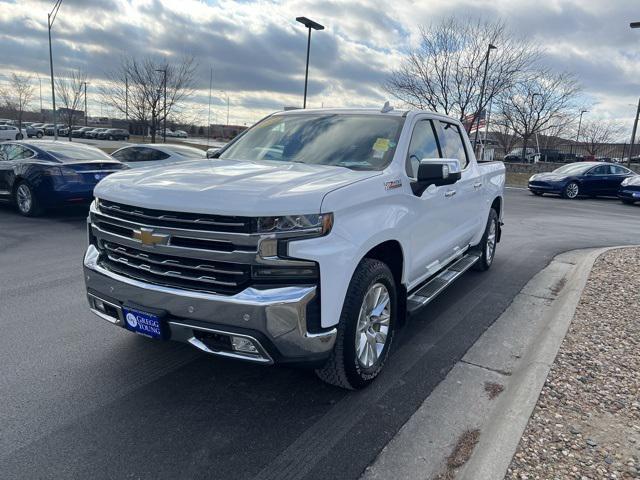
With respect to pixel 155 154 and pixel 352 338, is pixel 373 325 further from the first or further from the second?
pixel 155 154

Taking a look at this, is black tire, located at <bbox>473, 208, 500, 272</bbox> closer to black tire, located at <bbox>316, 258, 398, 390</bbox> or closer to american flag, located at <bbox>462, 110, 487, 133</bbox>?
black tire, located at <bbox>316, 258, 398, 390</bbox>

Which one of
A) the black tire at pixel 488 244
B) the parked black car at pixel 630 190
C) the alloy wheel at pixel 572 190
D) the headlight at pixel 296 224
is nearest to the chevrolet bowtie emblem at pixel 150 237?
the headlight at pixel 296 224

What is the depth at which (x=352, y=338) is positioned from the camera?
10.3 ft

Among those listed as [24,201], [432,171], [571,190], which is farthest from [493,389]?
[571,190]

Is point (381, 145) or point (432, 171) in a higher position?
point (381, 145)

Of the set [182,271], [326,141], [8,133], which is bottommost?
[8,133]

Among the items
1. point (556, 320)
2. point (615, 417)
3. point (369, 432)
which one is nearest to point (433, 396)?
point (369, 432)

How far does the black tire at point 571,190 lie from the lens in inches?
786

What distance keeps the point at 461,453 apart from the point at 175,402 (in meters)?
1.79

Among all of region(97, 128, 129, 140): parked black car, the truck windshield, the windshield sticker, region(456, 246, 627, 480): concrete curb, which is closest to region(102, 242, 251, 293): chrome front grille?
the truck windshield

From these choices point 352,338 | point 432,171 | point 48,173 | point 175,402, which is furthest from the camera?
point 48,173

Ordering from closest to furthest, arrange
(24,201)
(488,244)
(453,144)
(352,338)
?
1. (352,338)
2. (453,144)
3. (488,244)
4. (24,201)

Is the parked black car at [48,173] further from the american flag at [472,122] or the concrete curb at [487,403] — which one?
the american flag at [472,122]

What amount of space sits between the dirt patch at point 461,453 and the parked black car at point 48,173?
845 cm
